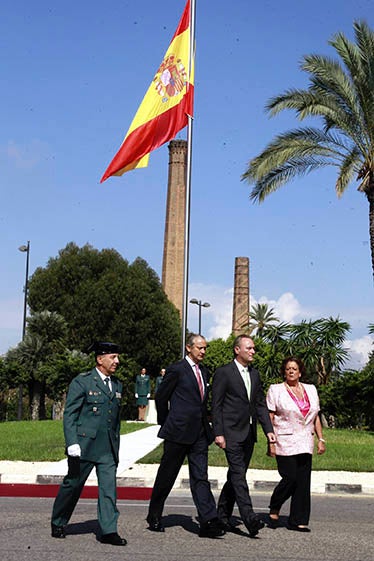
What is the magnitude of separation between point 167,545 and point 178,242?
3113 inches

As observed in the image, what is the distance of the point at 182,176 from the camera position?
8738cm

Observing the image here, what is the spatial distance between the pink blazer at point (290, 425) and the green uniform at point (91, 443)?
166cm

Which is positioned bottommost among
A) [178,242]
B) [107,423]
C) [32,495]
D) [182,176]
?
[32,495]

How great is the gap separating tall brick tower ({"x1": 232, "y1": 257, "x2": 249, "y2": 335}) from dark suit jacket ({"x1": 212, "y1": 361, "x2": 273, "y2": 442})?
61.1 meters

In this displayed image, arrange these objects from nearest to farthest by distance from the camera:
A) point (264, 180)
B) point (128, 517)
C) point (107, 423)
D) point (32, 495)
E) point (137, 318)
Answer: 1. point (107, 423)
2. point (128, 517)
3. point (32, 495)
4. point (264, 180)
5. point (137, 318)

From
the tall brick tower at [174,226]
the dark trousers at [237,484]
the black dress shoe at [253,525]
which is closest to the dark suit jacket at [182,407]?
the dark trousers at [237,484]

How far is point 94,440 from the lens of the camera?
725 cm

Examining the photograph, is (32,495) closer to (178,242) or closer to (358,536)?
(358,536)

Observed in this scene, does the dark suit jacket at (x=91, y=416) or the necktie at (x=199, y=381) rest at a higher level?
the necktie at (x=199, y=381)

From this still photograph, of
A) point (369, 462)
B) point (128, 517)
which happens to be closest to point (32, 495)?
point (128, 517)

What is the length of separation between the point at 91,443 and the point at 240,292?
204 feet

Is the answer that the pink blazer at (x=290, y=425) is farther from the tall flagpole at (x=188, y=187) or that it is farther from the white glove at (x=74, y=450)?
the tall flagpole at (x=188, y=187)

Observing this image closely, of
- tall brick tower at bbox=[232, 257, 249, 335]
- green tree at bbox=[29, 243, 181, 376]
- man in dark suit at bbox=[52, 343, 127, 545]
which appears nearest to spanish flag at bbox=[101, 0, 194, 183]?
man in dark suit at bbox=[52, 343, 127, 545]

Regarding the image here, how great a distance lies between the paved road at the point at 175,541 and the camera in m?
6.52
